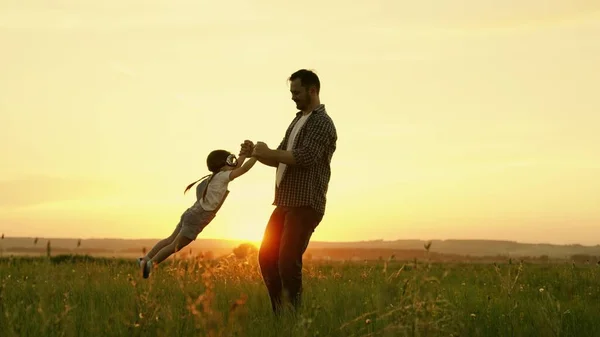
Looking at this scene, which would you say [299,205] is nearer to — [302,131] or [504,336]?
[302,131]

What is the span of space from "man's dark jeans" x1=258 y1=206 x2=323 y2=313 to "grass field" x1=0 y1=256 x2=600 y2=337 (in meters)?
0.21

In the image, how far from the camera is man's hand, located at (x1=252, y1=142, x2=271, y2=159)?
5.86 meters

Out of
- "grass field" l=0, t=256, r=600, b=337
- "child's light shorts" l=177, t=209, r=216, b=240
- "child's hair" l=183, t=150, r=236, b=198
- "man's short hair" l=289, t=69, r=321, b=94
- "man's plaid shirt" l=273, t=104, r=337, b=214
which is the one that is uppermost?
"man's short hair" l=289, t=69, r=321, b=94

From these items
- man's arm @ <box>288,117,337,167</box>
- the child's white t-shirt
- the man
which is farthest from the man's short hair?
the child's white t-shirt

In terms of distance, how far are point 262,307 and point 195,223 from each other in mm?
2970

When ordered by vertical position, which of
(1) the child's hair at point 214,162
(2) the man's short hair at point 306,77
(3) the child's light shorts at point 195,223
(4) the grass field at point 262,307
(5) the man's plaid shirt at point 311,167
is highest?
(2) the man's short hair at point 306,77

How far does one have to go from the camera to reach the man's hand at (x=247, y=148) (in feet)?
19.7

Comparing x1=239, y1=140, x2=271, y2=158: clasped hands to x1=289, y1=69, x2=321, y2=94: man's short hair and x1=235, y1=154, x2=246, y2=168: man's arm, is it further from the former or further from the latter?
x1=289, y1=69, x2=321, y2=94: man's short hair

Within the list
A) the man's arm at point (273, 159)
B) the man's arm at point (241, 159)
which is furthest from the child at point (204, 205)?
the man's arm at point (273, 159)

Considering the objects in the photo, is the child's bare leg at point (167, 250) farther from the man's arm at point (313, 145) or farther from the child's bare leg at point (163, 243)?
the man's arm at point (313, 145)

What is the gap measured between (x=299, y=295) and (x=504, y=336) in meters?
1.91

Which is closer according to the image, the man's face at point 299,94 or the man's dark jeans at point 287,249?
the man's dark jeans at point 287,249

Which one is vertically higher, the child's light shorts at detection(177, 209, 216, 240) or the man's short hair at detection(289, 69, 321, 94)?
the man's short hair at detection(289, 69, 321, 94)

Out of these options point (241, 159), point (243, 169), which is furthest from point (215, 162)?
point (241, 159)
